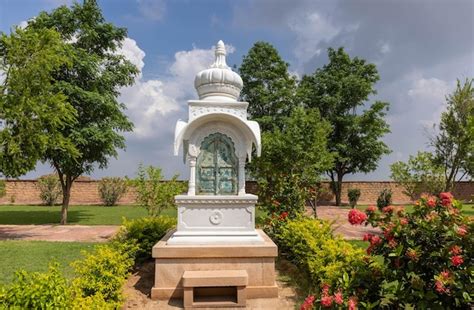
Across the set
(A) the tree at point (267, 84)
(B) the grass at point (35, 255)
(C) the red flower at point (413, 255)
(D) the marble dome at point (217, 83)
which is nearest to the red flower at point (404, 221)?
(C) the red flower at point (413, 255)

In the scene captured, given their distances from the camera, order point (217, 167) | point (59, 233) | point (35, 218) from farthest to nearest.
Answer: point (35, 218) < point (59, 233) < point (217, 167)

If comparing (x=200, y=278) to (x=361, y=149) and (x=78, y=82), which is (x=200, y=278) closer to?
(x=78, y=82)

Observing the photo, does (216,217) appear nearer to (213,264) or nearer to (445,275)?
(213,264)

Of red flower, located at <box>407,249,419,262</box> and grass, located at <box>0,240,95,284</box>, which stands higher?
red flower, located at <box>407,249,419,262</box>

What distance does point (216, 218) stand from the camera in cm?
631

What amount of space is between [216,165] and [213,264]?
1802 millimetres

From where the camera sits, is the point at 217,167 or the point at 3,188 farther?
the point at 3,188

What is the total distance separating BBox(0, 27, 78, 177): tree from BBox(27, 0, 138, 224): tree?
12.9 ft

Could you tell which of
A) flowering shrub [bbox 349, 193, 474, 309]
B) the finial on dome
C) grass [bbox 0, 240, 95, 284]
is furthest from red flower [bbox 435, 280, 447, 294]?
grass [bbox 0, 240, 95, 284]

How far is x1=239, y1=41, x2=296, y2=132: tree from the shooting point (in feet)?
78.4

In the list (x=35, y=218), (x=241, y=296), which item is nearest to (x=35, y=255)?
(x=241, y=296)

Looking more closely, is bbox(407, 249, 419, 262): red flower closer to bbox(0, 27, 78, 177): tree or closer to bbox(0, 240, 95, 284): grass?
bbox(0, 240, 95, 284): grass

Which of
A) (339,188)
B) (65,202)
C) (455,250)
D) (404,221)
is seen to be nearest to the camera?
(455,250)

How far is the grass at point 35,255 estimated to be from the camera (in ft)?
24.6
